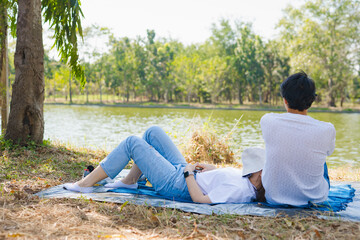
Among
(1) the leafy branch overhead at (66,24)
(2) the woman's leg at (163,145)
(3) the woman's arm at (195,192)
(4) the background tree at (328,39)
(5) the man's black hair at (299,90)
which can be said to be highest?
(4) the background tree at (328,39)

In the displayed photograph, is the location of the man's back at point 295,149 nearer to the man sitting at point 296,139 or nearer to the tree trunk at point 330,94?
the man sitting at point 296,139

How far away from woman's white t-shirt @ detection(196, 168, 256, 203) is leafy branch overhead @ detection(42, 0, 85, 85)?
3957mm

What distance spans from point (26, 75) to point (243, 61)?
121 ft

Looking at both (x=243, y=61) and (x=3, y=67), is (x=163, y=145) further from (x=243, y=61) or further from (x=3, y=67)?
(x=243, y=61)

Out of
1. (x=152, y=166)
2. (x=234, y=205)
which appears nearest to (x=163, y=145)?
(x=152, y=166)

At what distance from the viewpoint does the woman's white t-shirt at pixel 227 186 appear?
8.50 feet

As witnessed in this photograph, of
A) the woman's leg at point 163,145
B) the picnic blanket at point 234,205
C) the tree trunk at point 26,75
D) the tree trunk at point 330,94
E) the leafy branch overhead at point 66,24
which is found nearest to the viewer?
the picnic blanket at point 234,205

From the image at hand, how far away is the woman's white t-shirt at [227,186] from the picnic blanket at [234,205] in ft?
0.18

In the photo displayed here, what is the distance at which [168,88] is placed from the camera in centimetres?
4506

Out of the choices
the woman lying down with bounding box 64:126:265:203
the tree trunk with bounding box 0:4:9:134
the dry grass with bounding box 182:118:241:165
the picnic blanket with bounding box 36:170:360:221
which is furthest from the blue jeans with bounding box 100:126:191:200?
the tree trunk with bounding box 0:4:9:134

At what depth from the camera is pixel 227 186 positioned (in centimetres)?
261

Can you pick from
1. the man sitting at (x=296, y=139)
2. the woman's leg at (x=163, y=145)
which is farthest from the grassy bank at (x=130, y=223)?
the woman's leg at (x=163, y=145)

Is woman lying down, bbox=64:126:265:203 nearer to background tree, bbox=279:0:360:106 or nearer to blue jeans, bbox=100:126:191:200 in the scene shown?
blue jeans, bbox=100:126:191:200

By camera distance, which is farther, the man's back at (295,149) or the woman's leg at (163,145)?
the woman's leg at (163,145)
